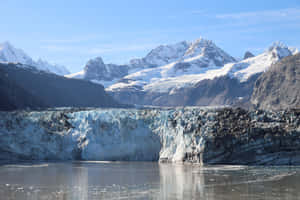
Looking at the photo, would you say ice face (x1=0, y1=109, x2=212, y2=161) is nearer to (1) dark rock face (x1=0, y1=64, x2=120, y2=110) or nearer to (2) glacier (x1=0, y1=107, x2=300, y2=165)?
(2) glacier (x1=0, y1=107, x2=300, y2=165)

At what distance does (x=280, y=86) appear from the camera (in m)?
179

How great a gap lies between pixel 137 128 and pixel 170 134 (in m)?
3.39

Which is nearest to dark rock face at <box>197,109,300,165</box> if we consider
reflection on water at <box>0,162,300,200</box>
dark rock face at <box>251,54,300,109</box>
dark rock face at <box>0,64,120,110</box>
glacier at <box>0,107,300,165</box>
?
glacier at <box>0,107,300,165</box>

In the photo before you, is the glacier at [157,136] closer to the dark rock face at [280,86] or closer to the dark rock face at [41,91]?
the dark rock face at [41,91]

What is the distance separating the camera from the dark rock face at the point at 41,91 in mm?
84312

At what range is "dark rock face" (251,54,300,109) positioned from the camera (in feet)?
540

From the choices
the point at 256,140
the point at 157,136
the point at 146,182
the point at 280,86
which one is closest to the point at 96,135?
the point at 157,136

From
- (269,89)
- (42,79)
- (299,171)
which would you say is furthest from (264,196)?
(269,89)

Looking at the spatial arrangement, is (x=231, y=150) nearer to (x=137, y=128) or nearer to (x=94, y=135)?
→ (x=137, y=128)

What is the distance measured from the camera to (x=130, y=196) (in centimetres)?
2478

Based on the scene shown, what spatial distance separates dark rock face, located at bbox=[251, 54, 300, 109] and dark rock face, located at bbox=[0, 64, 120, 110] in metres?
57.7

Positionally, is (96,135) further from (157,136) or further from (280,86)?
(280,86)

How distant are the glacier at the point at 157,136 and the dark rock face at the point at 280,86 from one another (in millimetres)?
119824

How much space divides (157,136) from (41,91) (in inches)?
4226
